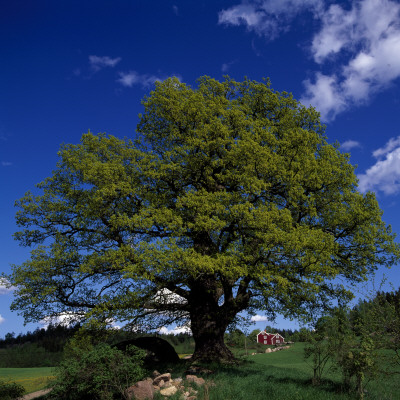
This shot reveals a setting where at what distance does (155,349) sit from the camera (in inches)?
870

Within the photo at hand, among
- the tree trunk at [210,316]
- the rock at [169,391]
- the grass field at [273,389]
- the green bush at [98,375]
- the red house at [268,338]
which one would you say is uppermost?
the tree trunk at [210,316]

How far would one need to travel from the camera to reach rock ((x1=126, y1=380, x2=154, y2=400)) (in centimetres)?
1377

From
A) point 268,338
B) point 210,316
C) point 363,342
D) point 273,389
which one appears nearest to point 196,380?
point 273,389

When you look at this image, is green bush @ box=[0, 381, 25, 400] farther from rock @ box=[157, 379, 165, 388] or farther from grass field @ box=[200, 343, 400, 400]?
grass field @ box=[200, 343, 400, 400]

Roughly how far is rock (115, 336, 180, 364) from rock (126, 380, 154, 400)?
7.14 m

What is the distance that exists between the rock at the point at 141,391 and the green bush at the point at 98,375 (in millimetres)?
233

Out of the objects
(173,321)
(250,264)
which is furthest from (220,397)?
(173,321)

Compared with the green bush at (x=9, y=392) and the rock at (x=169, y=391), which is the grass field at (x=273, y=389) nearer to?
the rock at (x=169, y=391)

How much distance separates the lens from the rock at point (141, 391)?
13.8 metres

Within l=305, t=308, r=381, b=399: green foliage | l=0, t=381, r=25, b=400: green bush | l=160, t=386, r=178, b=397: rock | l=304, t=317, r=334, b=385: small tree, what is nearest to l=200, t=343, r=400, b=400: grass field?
l=305, t=308, r=381, b=399: green foliage

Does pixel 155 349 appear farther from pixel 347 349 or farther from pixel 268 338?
pixel 268 338

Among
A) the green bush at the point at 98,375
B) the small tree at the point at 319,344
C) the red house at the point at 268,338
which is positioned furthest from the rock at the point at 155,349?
the red house at the point at 268,338

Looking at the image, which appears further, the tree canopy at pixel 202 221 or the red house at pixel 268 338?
the red house at pixel 268 338

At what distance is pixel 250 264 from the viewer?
56.3ft
